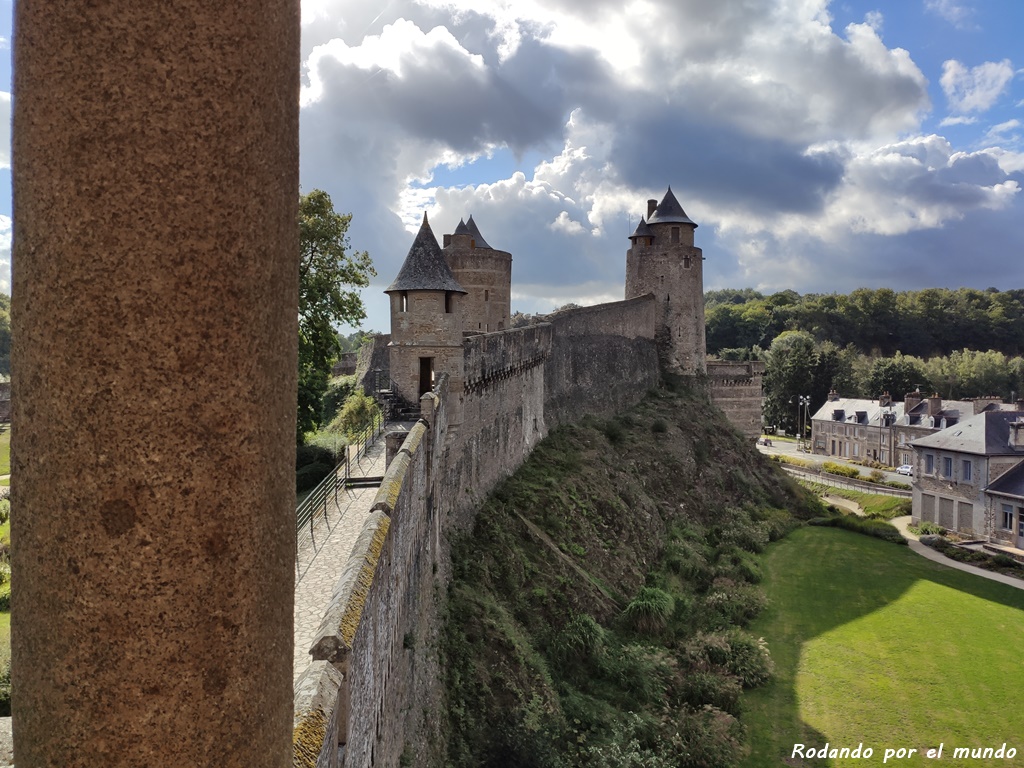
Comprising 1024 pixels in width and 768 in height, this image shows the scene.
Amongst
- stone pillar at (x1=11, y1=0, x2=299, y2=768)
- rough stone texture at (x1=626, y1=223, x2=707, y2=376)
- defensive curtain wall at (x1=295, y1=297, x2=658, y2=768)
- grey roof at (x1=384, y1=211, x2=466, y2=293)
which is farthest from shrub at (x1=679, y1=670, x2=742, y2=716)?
rough stone texture at (x1=626, y1=223, x2=707, y2=376)

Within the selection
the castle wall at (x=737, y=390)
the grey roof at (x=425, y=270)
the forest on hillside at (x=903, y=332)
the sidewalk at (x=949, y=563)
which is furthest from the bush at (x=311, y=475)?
the forest on hillside at (x=903, y=332)

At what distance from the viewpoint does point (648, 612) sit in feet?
75.7

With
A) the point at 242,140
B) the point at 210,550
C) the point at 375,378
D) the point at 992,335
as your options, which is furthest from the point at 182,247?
the point at 992,335

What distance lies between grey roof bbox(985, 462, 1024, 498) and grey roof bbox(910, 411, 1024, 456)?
3.54 ft

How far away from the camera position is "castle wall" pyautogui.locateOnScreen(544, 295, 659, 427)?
33969mm

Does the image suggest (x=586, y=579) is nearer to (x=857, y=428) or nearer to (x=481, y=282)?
(x=481, y=282)

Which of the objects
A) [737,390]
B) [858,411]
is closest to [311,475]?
[737,390]

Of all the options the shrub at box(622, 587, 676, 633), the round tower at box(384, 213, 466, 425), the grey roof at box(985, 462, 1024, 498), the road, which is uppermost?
the round tower at box(384, 213, 466, 425)

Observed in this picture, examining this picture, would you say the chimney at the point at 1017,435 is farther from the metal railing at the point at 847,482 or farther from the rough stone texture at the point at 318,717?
the rough stone texture at the point at 318,717

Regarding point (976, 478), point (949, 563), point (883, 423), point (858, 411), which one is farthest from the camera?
point (858, 411)

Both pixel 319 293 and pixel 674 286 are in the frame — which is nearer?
pixel 319 293

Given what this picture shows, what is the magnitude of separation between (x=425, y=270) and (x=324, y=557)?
970 centimetres

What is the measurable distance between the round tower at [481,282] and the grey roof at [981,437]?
29.1 meters

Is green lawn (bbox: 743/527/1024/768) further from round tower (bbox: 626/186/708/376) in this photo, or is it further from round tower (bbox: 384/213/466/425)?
round tower (bbox: 626/186/708/376)
